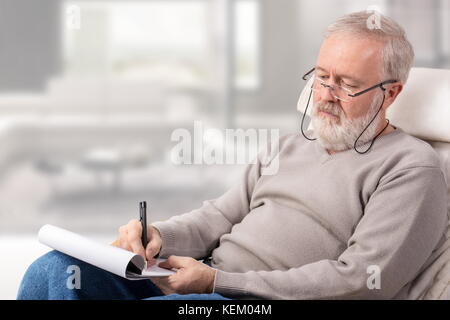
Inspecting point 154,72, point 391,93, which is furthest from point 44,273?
point 154,72

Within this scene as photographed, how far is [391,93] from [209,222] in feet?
1.74

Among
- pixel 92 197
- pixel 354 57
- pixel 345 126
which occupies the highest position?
pixel 354 57

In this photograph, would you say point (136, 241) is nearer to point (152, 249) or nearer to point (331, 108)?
point (152, 249)

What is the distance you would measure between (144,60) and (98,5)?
0.36 metres

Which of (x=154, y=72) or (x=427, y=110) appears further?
(x=154, y=72)

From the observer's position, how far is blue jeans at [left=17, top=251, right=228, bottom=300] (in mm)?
1505

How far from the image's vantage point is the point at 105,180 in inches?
156

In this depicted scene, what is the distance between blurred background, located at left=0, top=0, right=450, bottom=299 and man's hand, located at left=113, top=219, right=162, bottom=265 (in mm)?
2095

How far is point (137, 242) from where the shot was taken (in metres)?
1.56

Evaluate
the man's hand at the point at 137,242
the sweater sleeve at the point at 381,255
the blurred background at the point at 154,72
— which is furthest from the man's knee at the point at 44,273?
the blurred background at the point at 154,72

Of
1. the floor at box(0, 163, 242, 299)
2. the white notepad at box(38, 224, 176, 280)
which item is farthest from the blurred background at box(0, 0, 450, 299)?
the white notepad at box(38, 224, 176, 280)
